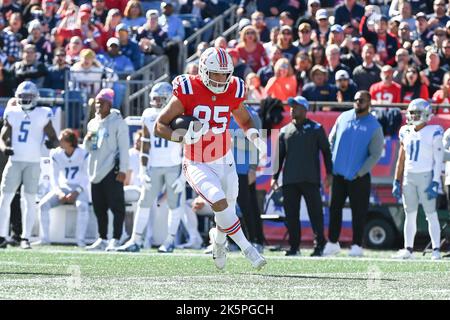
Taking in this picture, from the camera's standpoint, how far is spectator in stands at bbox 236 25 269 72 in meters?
16.2

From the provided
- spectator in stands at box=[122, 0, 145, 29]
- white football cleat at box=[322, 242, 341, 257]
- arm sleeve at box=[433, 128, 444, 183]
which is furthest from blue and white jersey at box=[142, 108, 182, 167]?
spectator in stands at box=[122, 0, 145, 29]

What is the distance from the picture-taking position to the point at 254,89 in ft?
50.0

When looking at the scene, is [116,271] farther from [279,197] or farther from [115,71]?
[115,71]

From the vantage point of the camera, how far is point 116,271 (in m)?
9.48

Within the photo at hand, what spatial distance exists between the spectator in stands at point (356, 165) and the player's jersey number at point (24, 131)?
131 inches

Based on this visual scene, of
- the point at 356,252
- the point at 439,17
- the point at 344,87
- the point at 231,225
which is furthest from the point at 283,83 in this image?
the point at 231,225

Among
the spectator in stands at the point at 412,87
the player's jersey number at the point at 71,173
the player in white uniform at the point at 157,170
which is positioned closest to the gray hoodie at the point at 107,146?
the player in white uniform at the point at 157,170

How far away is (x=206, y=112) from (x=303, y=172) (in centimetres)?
333

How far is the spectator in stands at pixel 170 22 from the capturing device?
1766 centimetres

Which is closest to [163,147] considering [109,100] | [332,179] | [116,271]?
[109,100]

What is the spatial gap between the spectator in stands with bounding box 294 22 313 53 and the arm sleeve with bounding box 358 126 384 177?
3.78 m

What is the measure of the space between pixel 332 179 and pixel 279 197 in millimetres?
2001

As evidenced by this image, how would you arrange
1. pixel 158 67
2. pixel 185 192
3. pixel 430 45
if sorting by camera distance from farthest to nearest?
pixel 158 67
pixel 430 45
pixel 185 192

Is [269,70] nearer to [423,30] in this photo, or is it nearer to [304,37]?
[304,37]
